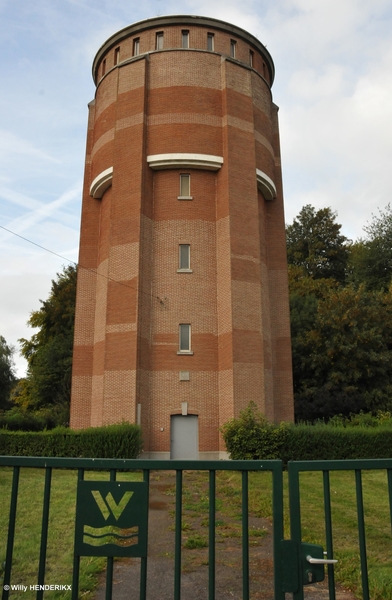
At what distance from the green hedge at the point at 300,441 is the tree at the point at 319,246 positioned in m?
25.5

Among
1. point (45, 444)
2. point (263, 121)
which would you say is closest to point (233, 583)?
point (45, 444)

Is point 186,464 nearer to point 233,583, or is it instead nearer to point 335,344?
point 233,583

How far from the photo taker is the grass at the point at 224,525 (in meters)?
5.92

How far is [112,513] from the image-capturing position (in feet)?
9.71

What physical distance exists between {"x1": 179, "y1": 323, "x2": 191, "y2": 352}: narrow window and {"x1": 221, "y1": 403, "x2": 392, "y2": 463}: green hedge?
4.12m

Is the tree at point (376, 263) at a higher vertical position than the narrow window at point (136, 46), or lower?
lower

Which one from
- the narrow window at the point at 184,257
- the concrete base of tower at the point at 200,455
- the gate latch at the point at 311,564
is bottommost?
the concrete base of tower at the point at 200,455

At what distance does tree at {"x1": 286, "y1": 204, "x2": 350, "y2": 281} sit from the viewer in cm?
4422

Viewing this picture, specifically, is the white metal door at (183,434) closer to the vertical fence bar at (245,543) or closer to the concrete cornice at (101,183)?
the concrete cornice at (101,183)

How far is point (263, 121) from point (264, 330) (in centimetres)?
1096

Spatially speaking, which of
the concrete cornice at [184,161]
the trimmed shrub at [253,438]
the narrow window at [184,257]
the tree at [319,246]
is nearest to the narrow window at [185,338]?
the narrow window at [184,257]

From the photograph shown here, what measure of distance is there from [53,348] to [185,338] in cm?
1800

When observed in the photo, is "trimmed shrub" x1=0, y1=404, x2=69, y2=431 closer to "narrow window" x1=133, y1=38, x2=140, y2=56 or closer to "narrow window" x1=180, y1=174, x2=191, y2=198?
"narrow window" x1=180, y1=174, x2=191, y2=198

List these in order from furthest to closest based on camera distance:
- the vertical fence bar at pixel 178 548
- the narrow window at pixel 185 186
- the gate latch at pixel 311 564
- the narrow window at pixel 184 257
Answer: the narrow window at pixel 185 186
the narrow window at pixel 184 257
the vertical fence bar at pixel 178 548
the gate latch at pixel 311 564
